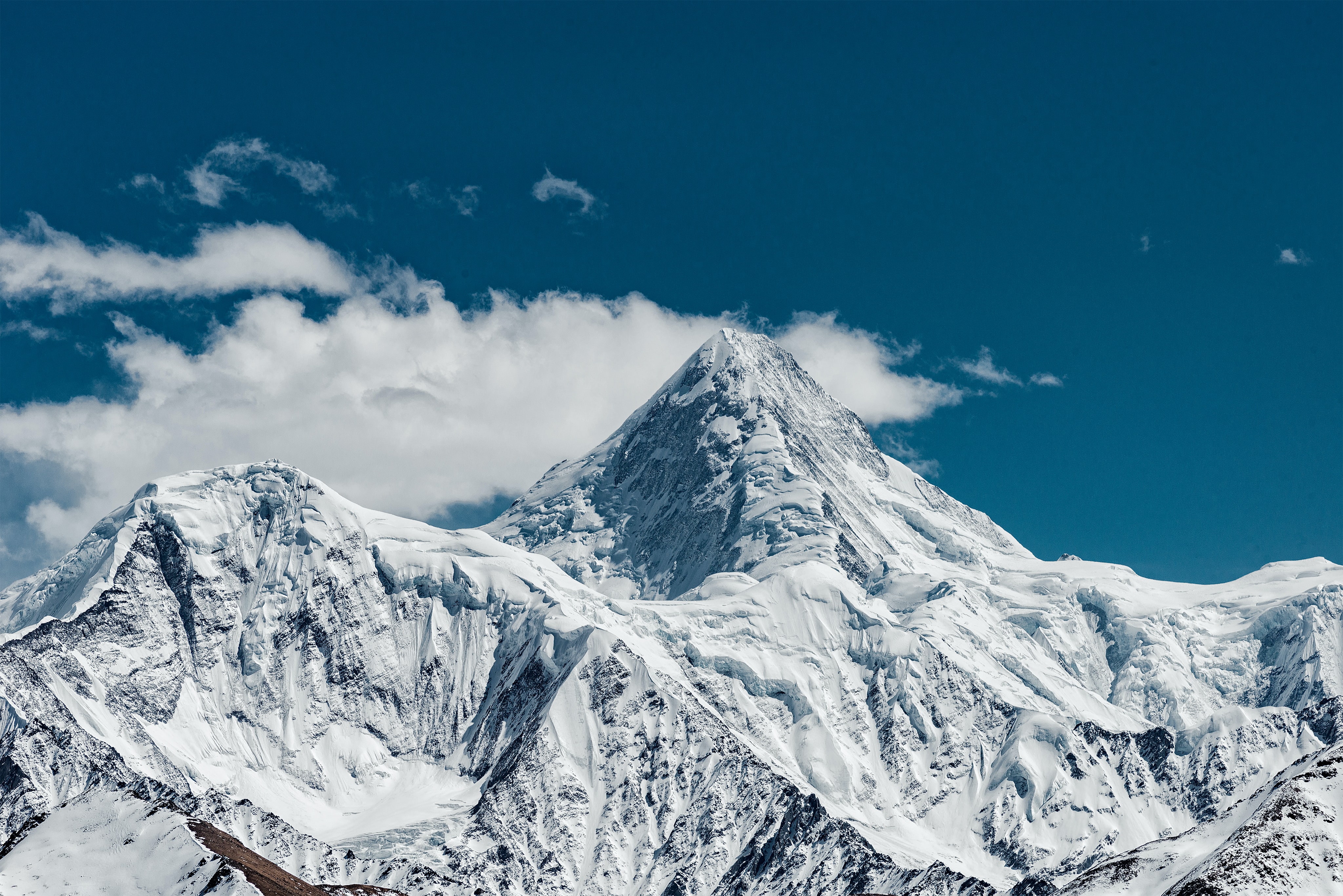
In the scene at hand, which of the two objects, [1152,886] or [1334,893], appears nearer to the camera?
[1334,893]

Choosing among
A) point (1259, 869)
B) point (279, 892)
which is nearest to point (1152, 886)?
point (1259, 869)

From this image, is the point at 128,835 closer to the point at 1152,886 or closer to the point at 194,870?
the point at 194,870

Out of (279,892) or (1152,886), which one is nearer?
(279,892)

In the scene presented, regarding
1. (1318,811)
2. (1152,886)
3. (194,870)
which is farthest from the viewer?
(1152,886)

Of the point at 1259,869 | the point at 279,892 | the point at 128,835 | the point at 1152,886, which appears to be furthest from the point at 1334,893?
the point at 128,835

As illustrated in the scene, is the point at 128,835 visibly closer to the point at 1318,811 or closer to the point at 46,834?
the point at 46,834

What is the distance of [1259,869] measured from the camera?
177000 mm

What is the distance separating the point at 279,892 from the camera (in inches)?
6826

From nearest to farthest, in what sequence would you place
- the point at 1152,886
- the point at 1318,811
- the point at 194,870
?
the point at 194,870, the point at 1318,811, the point at 1152,886

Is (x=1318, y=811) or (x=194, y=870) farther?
(x=1318, y=811)

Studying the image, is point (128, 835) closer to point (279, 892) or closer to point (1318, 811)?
point (279, 892)

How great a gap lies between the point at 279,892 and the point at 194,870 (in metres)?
9.52

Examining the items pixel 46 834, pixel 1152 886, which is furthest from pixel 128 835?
pixel 1152 886

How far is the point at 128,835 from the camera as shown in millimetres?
180750
